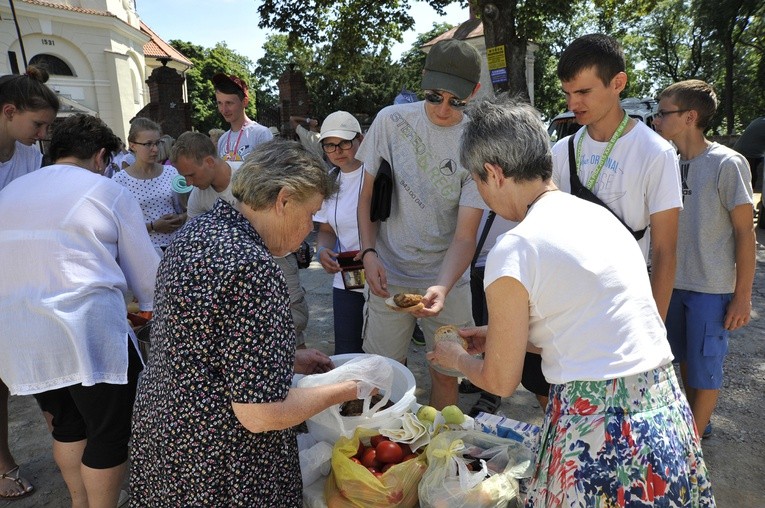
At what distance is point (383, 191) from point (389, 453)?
4.21 feet

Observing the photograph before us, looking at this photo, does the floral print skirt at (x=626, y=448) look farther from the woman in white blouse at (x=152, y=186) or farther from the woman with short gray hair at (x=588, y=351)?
the woman in white blouse at (x=152, y=186)

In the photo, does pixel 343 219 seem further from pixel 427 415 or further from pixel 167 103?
pixel 167 103

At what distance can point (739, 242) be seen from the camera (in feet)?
8.77

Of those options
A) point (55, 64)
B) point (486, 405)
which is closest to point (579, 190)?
point (486, 405)

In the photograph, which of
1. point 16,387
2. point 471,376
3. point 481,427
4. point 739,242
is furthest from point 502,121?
point 16,387

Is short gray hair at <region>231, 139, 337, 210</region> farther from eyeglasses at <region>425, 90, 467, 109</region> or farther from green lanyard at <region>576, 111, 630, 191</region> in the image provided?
green lanyard at <region>576, 111, 630, 191</region>

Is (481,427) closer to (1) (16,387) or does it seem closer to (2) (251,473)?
(2) (251,473)

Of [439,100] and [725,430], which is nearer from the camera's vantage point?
[439,100]

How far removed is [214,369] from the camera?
1.46 meters

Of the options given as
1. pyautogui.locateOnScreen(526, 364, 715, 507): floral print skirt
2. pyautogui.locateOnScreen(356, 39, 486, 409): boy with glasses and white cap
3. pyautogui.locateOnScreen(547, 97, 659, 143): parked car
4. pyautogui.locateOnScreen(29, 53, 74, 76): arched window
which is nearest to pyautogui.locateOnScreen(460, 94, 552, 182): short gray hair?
pyautogui.locateOnScreen(526, 364, 715, 507): floral print skirt

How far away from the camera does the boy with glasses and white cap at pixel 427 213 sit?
2439 millimetres

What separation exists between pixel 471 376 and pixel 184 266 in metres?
0.89

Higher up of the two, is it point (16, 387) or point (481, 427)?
point (16, 387)

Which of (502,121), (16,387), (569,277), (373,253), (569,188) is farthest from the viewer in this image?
(373,253)
